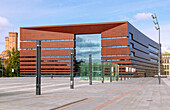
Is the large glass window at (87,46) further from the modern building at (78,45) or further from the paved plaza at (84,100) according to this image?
the paved plaza at (84,100)

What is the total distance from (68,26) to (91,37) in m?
11.3

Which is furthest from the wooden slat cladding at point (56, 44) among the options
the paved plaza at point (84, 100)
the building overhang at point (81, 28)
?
the paved plaza at point (84, 100)

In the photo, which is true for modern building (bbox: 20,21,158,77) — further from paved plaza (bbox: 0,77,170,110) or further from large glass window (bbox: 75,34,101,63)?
paved plaza (bbox: 0,77,170,110)

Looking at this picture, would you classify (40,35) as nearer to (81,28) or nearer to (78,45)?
(78,45)

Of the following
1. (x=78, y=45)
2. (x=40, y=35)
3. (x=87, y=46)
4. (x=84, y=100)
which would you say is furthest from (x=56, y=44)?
(x=84, y=100)

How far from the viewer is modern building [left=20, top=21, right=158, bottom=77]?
10300cm

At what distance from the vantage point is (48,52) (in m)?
112

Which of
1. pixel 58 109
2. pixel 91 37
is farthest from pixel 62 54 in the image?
pixel 58 109

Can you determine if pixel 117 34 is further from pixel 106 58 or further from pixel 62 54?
pixel 62 54

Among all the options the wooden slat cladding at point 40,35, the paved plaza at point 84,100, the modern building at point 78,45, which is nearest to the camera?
the paved plaza at point 84,100

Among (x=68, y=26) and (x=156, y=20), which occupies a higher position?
(x=68, y=26)

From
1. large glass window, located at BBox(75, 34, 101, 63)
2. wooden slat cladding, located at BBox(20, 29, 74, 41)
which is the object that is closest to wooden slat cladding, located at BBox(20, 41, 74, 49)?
wooden slat cladding, located at BBox(20, 29, 74, 41)

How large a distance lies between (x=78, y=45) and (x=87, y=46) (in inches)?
158

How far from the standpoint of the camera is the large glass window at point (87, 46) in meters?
110
